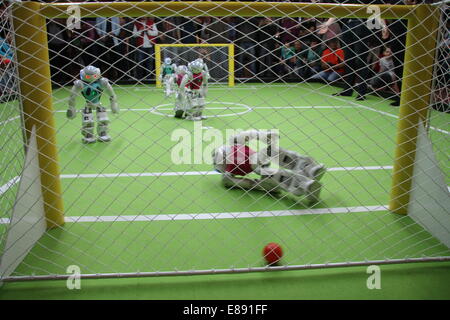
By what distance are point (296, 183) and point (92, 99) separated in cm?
245

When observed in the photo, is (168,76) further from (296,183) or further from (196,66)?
(296,183)

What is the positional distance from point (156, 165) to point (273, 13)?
1.72 meters

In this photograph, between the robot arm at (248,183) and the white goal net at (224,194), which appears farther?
the robot arm at (248,183)

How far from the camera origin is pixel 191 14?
1.69 meters

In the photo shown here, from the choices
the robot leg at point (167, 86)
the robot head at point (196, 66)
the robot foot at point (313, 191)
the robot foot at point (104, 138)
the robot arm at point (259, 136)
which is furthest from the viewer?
the robot leg at point (167, 86)

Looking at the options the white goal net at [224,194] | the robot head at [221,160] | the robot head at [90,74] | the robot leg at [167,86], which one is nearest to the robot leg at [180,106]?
the robot leg at [167,86]

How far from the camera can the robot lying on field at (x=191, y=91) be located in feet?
15.9

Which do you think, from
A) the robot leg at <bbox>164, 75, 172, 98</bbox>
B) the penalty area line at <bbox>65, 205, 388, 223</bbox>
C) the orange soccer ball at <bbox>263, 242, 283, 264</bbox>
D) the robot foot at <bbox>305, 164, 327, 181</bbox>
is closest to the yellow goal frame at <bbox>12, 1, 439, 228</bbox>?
the penalty area line at <bbox>65, 205, 388, 223</bbox>

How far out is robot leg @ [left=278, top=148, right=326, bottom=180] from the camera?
2.33 meters

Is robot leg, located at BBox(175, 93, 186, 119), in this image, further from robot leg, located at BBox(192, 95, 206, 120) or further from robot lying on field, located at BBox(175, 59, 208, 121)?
robot leg, located at BBox(192, 95, 206, 120)

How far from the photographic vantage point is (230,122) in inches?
194

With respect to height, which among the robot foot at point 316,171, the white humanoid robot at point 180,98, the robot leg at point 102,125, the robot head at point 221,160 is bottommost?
the robot foot at point 316,171

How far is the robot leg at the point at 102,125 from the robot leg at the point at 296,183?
211 cm

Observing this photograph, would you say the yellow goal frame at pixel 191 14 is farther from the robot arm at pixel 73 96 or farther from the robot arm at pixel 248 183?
the robot arm at pixel 73 96
